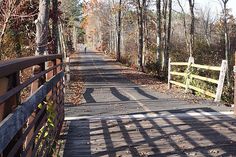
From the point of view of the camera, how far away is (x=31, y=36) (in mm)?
26078

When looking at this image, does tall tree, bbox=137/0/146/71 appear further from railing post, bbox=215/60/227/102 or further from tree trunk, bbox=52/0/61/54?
railing post, bbox=215/60/227/102

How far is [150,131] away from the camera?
24.6 ft

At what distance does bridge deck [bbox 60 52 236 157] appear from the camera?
20.3 ft

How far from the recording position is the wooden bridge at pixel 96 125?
3.40 meters

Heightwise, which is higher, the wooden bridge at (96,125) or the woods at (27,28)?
the woods at (27,28)

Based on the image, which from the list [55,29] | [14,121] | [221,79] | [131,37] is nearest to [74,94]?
[221,79]

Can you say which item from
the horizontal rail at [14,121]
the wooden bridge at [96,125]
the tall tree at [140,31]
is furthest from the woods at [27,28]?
the tall tree at [140,31]

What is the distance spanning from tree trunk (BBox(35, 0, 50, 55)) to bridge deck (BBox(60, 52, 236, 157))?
332cm

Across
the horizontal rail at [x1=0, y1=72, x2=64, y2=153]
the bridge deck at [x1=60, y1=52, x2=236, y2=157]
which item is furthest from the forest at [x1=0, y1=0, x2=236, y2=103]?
the horizontal rail at [x1=0, y1=72, x2=64, y2=153]

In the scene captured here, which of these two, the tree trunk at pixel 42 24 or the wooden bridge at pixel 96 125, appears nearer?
the wooden bridge at pixel 96 125

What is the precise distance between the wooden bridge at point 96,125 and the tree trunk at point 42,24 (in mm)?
3546

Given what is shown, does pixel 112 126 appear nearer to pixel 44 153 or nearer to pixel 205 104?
pixel 44 153

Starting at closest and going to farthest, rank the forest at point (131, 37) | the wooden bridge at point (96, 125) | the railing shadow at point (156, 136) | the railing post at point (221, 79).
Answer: the wooden bridge at point (96, 125) → the railing shadow at point (156, 136) → the railing post at point (221, 79) → the forest at point (131, 37)

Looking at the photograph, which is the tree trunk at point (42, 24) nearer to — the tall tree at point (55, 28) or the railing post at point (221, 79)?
the railing post at point (221, 79)
